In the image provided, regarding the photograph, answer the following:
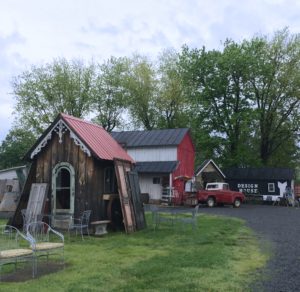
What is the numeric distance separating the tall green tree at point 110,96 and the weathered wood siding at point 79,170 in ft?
118

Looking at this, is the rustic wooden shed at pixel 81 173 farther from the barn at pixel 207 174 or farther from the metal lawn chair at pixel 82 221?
the barn at pixel 207 174

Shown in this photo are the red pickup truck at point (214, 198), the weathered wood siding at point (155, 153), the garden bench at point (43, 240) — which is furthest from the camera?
the weathered wood siding at point (155, 153)

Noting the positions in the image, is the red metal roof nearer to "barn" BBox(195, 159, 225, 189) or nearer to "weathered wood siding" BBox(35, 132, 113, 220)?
"weathered wood siding" BBox(35, 132, 113, 220)

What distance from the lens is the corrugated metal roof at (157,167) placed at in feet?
113

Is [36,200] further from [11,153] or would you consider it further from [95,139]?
[11,153]

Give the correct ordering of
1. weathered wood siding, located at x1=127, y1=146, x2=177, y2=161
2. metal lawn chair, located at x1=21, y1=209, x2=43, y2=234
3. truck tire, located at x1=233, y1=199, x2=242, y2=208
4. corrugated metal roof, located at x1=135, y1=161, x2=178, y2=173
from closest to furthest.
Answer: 1. metal lawn chair, located at x1=21, y1=209, x2=43, y2=234
2. truck tire, located at x1=233, y1=199, x2=242, y2=208
3. corrugated metal roof, located at x1=135, y1=161, x2=178, y2=173
4. weathered wood siding, located at x1=127, y1=146, x2=177, y2=161

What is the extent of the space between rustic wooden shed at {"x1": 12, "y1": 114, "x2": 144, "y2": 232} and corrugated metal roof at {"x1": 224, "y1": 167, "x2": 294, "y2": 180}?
86.4 ft

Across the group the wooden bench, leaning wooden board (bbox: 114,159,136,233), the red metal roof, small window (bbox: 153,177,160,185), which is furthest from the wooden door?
small window (bbox: 153,177,160,185)

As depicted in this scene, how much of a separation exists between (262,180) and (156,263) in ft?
109

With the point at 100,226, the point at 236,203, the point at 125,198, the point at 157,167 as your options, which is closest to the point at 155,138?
the point at 157,167

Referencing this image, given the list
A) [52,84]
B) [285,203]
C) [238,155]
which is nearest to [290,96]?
[238,155]

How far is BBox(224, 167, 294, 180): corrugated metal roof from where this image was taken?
40497 millimetres

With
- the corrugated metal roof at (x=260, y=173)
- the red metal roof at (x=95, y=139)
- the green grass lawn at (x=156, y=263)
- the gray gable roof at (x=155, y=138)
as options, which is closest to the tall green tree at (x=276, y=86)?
the corrugated metal roof at (x=260, y=173)

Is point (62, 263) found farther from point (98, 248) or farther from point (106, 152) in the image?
point (106, 152)
